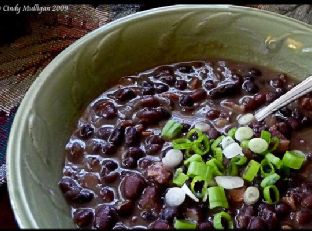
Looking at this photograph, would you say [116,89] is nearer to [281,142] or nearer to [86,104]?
[86,104]

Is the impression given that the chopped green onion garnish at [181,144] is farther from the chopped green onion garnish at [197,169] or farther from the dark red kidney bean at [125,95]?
the dark red kidney bean at [125,95]

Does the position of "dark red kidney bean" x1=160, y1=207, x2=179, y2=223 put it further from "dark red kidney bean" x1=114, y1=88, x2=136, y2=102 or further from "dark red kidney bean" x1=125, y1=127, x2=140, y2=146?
"dark red kidney bean" x1=114, y1=88, x2=136, y2=102

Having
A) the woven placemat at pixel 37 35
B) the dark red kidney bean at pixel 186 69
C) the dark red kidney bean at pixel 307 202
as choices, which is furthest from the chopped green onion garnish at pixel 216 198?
the woven placemat at pixel 37 35

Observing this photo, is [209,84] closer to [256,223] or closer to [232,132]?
[232,132]

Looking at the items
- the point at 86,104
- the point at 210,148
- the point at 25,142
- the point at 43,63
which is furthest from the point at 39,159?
the point at 43,63

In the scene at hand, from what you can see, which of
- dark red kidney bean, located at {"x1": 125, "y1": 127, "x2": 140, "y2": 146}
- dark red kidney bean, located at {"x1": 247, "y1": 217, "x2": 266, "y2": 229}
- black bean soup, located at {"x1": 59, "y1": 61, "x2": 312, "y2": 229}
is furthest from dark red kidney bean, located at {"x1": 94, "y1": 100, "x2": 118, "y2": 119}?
dark red kidney bean, located at {"x1": 247, "y1": 217, "x2": 266, "y2": 229}
